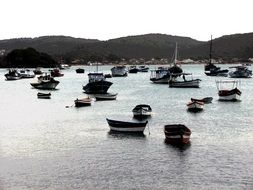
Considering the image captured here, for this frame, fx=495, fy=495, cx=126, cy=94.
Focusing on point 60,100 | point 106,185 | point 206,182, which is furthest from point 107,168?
point 60,100

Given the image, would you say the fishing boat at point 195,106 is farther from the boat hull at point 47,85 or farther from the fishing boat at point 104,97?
the boat hull at point 47,85

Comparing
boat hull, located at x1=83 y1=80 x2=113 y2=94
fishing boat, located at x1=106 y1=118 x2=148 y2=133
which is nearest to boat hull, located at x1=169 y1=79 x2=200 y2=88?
boat hull, located at x1=83 y1=80 x2=113 y2=94

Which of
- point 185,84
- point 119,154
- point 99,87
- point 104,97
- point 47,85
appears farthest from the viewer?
point 47,85

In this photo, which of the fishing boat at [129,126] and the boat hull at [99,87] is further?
the boat hull at [99,87]

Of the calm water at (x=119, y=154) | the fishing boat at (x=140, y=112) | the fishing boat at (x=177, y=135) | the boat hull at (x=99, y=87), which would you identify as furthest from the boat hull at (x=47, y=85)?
the fishing boat at (x=177, y=135)

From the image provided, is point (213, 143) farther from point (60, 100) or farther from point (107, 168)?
point (60, 100)

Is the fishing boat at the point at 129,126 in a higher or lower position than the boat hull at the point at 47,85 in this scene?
higher

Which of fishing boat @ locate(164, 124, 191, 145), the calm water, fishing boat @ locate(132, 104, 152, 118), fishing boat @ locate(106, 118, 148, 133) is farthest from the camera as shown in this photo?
fishing boat @ locate(132, 104, 152, 118)

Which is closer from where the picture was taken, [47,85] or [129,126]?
[129,126]

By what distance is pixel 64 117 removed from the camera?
76000 mm

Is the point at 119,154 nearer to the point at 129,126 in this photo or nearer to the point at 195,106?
the point at 129,126

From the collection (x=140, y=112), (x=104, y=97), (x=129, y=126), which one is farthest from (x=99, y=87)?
(x=129, y=126)

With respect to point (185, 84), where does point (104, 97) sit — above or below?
above

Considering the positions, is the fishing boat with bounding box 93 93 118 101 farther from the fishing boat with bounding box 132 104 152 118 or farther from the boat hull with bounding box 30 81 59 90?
the boat hull with bounding box 30 81 59 90
